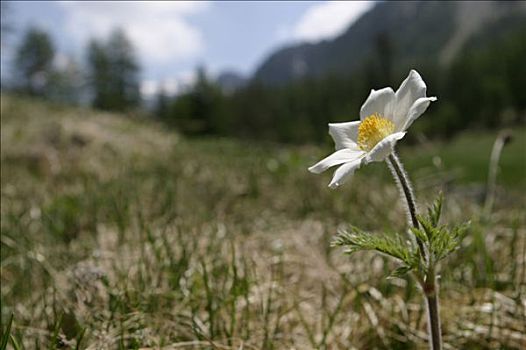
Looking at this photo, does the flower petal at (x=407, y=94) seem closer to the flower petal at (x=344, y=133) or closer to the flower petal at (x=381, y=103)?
the flower petal at (x=381, y=103)

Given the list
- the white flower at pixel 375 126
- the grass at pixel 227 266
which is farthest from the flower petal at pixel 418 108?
the grass at pixel 227 266

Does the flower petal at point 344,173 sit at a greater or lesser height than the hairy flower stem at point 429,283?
greater

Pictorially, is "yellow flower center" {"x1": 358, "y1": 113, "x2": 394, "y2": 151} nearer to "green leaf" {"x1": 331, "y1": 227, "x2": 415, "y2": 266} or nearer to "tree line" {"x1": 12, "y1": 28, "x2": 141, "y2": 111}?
"green leaf" {"x1": 331, "y1": 227, "x2": 415, "y2": 266}

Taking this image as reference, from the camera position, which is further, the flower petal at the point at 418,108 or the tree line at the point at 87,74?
the tree line at the point at 87,74

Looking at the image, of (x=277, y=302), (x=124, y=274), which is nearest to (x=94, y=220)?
(x=124, y=274)

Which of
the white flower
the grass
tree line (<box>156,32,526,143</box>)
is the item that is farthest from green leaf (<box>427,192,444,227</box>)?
tree line (<box>156,32,526,143</box>)

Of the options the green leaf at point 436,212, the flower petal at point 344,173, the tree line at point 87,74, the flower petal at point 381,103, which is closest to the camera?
the flower petal at point 344,173

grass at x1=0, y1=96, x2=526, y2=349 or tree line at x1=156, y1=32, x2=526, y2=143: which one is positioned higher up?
tree line at x1=156, y1=32, x2=526, y2=143
